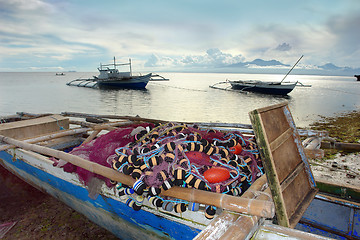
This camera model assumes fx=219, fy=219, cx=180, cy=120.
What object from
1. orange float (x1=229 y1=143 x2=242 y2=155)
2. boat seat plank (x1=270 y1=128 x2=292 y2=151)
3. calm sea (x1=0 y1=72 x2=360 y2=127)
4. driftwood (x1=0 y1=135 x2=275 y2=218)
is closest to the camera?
driftwood (x1=0 y1=135 x2=275 y2=218)

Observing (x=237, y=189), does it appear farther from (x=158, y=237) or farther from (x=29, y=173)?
(x=29, y=173)

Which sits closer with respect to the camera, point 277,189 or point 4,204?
point 277,189

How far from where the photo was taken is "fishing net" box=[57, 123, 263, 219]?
8.18 feet

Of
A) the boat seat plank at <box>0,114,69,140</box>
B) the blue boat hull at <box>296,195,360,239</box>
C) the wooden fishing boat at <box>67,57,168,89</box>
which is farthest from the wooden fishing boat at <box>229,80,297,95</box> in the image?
the boat seat plank at <box>0,114,69,140</box>

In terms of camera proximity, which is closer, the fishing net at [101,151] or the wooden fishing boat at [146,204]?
the wooden fishing boat at [146,204]

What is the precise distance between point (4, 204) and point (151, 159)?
4912 millimetres

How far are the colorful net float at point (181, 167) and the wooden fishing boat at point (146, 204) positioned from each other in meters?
0.11

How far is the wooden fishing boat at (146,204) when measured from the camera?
1828 mm

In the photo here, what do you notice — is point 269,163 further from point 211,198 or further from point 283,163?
point 211,198

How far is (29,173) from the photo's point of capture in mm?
5160

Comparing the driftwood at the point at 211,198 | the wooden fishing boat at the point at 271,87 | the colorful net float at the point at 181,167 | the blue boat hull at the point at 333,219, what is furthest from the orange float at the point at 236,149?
the wooden fishing boat at the point at 271,87

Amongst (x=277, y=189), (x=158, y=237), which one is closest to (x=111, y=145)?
(x=158, y=237)

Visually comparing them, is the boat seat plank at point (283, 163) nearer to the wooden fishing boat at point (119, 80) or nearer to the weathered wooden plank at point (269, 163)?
the weathered wooden plank at point (269, 163)

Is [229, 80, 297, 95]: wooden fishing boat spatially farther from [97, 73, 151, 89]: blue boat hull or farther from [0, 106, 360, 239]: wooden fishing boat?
[0, 106, 360, 239]: wooden fishing boat
